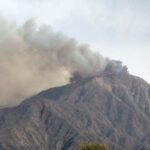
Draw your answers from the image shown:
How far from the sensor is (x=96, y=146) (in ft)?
512

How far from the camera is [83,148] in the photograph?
155m

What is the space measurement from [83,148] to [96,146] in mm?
4143
